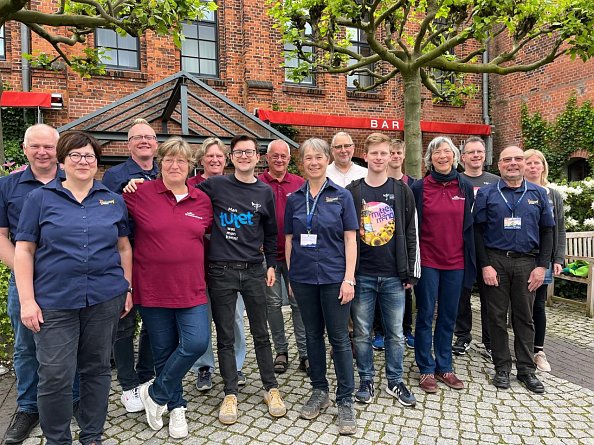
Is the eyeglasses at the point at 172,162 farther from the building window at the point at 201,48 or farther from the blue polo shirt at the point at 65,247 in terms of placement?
the building window at the point at 201,48

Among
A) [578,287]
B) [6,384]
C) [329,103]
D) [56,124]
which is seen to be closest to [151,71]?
[56,124]

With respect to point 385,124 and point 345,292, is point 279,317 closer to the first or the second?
point 345,292

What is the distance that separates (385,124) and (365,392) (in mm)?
9225

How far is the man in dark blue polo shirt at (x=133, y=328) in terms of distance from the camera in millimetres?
3479

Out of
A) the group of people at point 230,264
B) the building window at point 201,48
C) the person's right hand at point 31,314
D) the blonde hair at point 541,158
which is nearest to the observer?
the person's right hand at point 31,314

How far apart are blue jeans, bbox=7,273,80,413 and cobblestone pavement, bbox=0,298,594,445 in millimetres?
234

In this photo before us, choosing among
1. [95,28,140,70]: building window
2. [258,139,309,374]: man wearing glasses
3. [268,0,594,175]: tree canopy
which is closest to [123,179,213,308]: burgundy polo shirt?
[258,139,309,374]: man wearing glasses

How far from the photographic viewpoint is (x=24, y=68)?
9484 millimetres

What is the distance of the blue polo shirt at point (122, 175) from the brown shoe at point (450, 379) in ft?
9.83

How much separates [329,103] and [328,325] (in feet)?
31.5

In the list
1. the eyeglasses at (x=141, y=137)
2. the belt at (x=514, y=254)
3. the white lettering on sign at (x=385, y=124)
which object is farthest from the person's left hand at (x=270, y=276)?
the white lettering on sign at (x=385, y=124)

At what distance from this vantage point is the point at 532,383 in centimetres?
389

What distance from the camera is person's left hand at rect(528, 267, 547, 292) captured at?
152 inches

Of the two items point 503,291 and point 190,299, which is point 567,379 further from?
point 190,299
